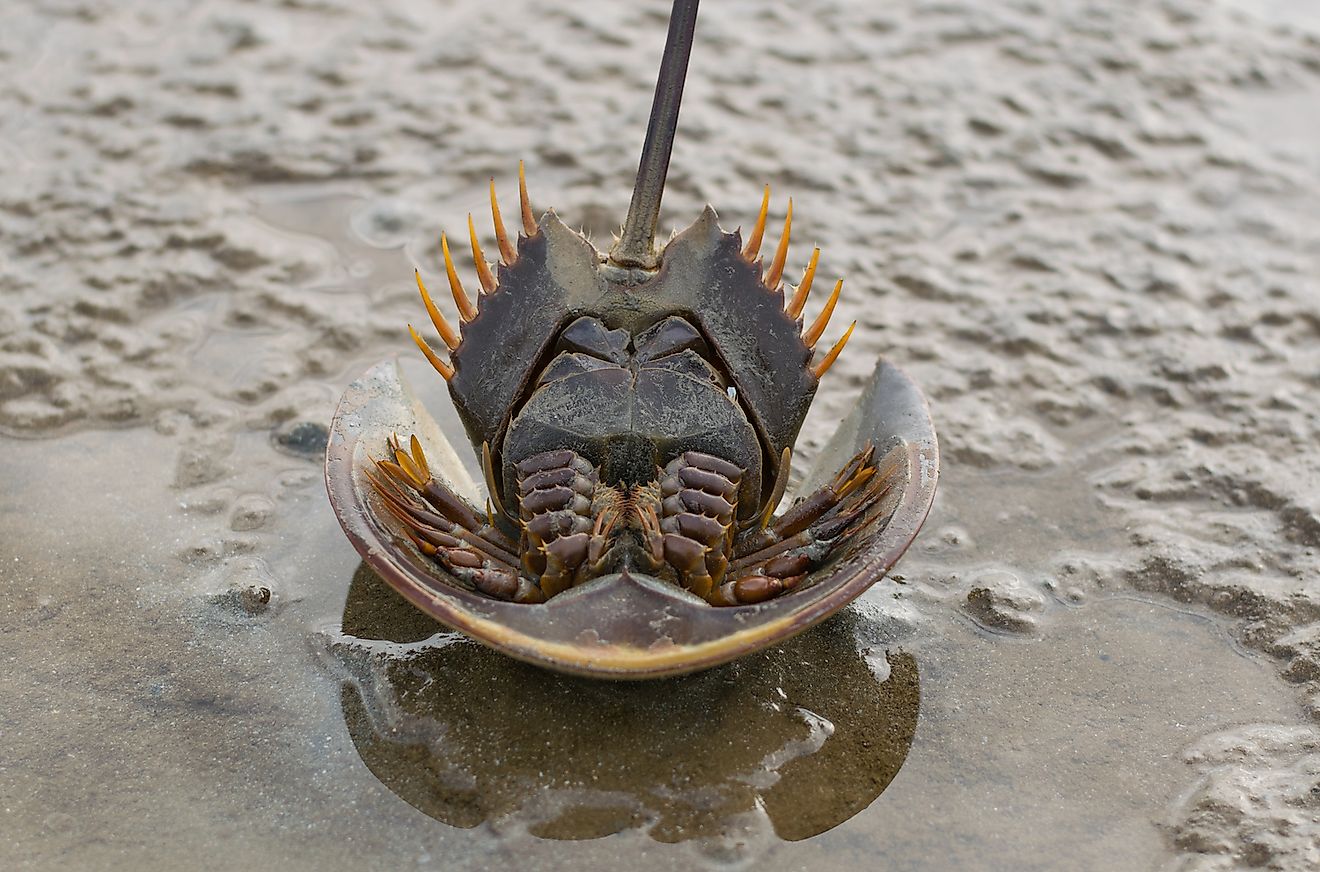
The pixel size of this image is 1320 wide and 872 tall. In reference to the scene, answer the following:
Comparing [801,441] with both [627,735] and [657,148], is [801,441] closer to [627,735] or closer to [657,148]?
[657,148]

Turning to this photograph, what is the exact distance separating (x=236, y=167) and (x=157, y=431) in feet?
4.60

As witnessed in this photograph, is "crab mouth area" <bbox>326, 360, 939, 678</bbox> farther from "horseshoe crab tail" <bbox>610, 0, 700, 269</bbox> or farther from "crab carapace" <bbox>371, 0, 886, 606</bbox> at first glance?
"horseshoe crab tail" <bbox>610, 0, 700, 269</bbox>

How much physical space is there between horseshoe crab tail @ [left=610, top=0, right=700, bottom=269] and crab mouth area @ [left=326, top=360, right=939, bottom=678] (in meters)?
0.63

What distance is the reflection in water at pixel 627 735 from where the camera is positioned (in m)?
2.18

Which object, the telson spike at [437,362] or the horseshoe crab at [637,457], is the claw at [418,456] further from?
the telson spike at [437,362]

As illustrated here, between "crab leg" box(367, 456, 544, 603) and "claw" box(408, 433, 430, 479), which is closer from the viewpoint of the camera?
"crab leg" box(367, 456, 544, 603)

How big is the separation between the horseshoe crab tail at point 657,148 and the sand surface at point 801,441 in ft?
2.74

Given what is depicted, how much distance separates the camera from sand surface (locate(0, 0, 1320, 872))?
2.22 m

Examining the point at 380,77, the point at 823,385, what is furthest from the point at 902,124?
the point at 380,77

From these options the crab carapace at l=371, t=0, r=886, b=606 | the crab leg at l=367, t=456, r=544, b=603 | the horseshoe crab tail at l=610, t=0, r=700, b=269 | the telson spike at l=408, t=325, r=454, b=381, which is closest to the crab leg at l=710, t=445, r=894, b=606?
the crab carapace at l=371, t=0, r=886, b=606

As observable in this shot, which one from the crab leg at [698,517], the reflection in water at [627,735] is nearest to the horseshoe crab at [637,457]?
the crab leg at [698,517]

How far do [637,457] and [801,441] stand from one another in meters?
0.96

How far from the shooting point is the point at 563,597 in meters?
2.09

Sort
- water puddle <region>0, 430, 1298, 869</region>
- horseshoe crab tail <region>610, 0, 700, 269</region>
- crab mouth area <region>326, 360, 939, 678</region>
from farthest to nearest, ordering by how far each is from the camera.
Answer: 1. horseshoe crab tail <region>610, 0, 700, 269</region>
2. water puddle <region>0, 430, 1298, 869</region>
3. crab mouth area <region>326, 360, 939, 678</region>
